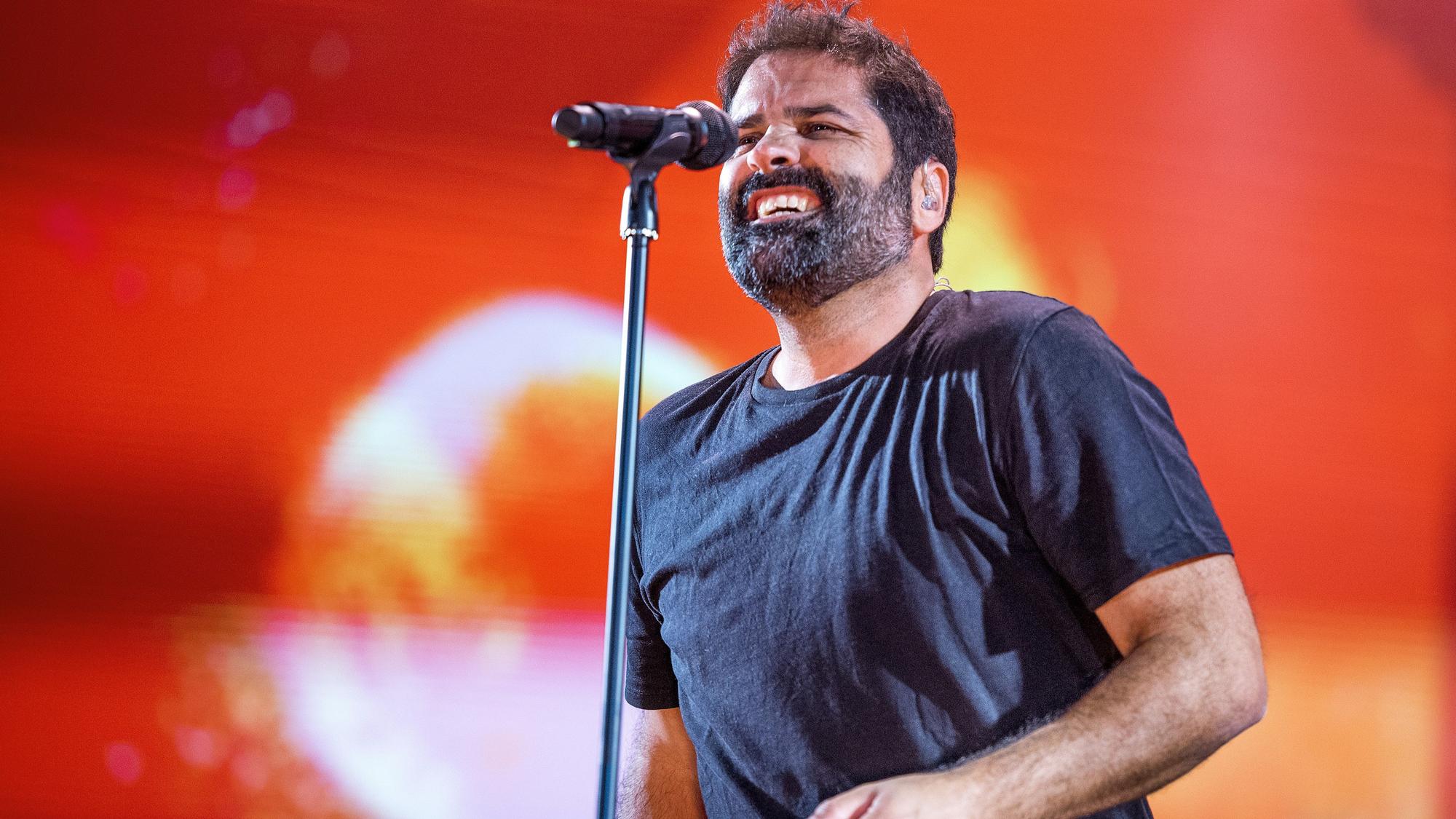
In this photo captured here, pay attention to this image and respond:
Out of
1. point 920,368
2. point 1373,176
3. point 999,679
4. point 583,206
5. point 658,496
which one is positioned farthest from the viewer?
point 1373,176

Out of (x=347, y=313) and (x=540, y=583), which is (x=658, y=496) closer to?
(x=540, y=583)

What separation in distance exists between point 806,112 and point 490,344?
819mm

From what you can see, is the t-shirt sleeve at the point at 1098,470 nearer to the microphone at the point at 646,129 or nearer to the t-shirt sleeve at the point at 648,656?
the microphone at the point at 646,129

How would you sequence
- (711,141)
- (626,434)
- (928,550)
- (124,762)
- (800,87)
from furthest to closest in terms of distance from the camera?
1. (124,762)
2. (800,87)
3. (928,550)
4. (711,141)
5. (626,434)

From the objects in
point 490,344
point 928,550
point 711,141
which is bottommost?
point 928,550

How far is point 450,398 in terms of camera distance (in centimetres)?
220

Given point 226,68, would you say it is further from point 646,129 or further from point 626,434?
point 626,434

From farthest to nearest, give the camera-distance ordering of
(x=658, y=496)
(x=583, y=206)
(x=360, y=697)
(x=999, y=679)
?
1. (x=583, y=206)
2. (x=360, y=697)
3. (x=658, y=496)
4. (x=999, y=679)

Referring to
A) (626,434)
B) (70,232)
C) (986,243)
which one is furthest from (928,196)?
(70,232)

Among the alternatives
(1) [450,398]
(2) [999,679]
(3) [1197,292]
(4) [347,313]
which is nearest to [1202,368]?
(3) [1197,292]

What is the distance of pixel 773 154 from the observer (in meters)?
1.62

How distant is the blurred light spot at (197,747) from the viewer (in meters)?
2.06

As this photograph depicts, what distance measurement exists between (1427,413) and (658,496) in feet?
5.33

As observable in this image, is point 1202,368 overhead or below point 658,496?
overhead
